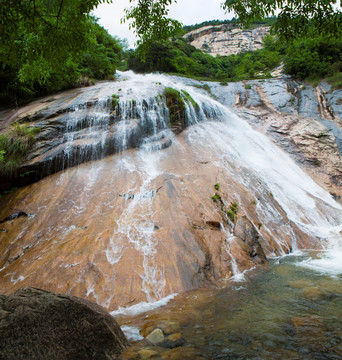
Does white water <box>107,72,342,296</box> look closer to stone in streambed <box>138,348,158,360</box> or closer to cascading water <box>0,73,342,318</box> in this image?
cascading water <box>0,73,342,318</box>

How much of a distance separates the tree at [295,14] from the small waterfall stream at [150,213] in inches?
179

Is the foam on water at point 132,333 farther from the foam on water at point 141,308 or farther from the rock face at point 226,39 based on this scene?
the rock face at point 226,39

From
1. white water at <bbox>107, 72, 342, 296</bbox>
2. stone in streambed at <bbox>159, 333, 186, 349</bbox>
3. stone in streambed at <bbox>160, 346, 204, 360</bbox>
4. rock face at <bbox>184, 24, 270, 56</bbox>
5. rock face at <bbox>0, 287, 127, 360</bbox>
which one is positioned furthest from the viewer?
rock face at <bbox>184, 24, 270, 56</bbox>

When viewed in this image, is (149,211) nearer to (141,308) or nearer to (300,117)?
(141,308)

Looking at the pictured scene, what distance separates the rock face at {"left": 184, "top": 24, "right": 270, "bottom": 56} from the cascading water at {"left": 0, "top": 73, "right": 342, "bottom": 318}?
5035 centimetres

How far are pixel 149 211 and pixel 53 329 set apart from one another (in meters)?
4.62

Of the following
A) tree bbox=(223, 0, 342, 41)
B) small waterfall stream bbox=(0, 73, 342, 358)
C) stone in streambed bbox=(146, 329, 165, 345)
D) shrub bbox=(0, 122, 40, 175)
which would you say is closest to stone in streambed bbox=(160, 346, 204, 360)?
stone in streambed bbox=(146, 329, 165, 345)

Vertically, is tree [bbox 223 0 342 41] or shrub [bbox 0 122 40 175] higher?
tree [bbox 223 0 342 41]

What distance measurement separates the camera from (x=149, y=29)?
157 inches

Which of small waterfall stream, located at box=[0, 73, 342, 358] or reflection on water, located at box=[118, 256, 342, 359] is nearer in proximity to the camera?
reflection on water, located at box=[118, 256, 342, 359]

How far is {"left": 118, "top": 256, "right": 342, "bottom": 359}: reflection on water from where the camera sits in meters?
2.48

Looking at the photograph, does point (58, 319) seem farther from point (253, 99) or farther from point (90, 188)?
point (253, 99)

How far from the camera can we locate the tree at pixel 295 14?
3043 mm

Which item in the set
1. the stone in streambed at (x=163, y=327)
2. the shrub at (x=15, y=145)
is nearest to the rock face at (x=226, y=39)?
the shrub at (x=15, y=145)
